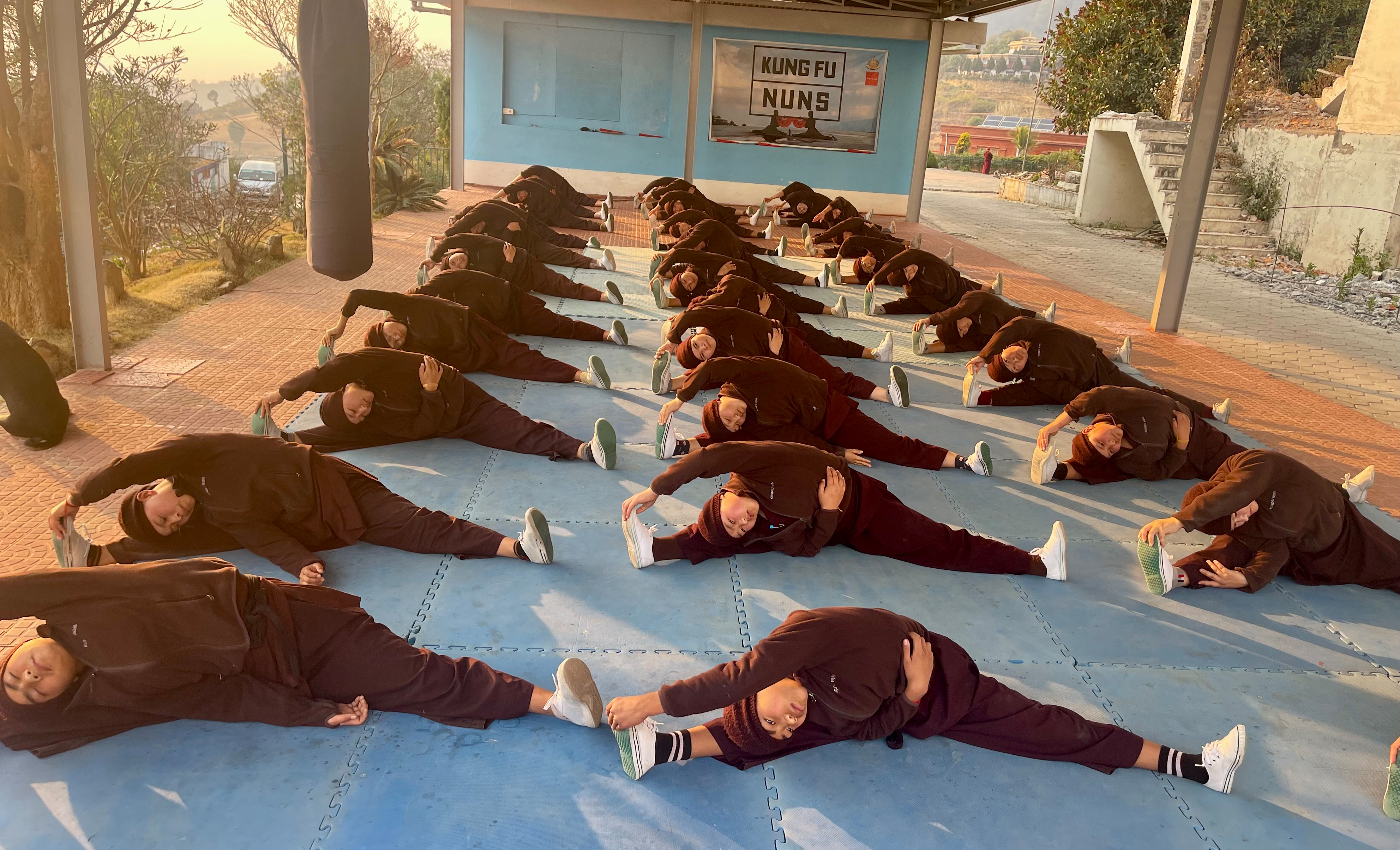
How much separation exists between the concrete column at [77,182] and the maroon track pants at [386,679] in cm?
560

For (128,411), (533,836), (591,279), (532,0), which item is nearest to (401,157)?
(532,0)

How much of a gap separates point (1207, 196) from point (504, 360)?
657 inches

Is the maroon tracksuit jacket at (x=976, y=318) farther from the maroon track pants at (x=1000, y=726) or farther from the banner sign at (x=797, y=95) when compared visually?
the banner sign at (x=797, y=95)

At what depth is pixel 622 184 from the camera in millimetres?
22250

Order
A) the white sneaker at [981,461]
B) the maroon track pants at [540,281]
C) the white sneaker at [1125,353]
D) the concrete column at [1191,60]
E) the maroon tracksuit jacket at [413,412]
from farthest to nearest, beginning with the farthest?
1. the concrete column at [1191,60]
2. the maroon track pants at [540,281]
3. the white sneaker at [1125,353]
4. the white sneaker at [981,461]
5. the maroon tracksuit jacket at [413,412]

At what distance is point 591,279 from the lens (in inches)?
516

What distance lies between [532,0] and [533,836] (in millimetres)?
20374

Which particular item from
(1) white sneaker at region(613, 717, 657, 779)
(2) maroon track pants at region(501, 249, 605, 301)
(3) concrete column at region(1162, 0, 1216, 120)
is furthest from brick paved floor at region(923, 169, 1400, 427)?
(1) white sneaker at region(613, 717, 657, 779)

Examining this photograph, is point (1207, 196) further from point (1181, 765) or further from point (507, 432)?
Result: point (1181, 765)

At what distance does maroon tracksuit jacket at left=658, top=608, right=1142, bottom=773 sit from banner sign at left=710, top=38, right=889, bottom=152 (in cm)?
1951

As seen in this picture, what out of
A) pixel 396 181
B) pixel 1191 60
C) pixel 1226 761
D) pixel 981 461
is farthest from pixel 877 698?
pixel 1191 60

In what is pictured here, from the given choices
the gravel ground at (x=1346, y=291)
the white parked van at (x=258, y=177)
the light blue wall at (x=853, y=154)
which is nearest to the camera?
the gravel ground at (x=1346, y=291)

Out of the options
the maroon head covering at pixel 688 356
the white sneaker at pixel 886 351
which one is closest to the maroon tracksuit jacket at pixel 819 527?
the maroon head covering at pixel 688 356

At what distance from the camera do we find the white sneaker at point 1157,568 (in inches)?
210
